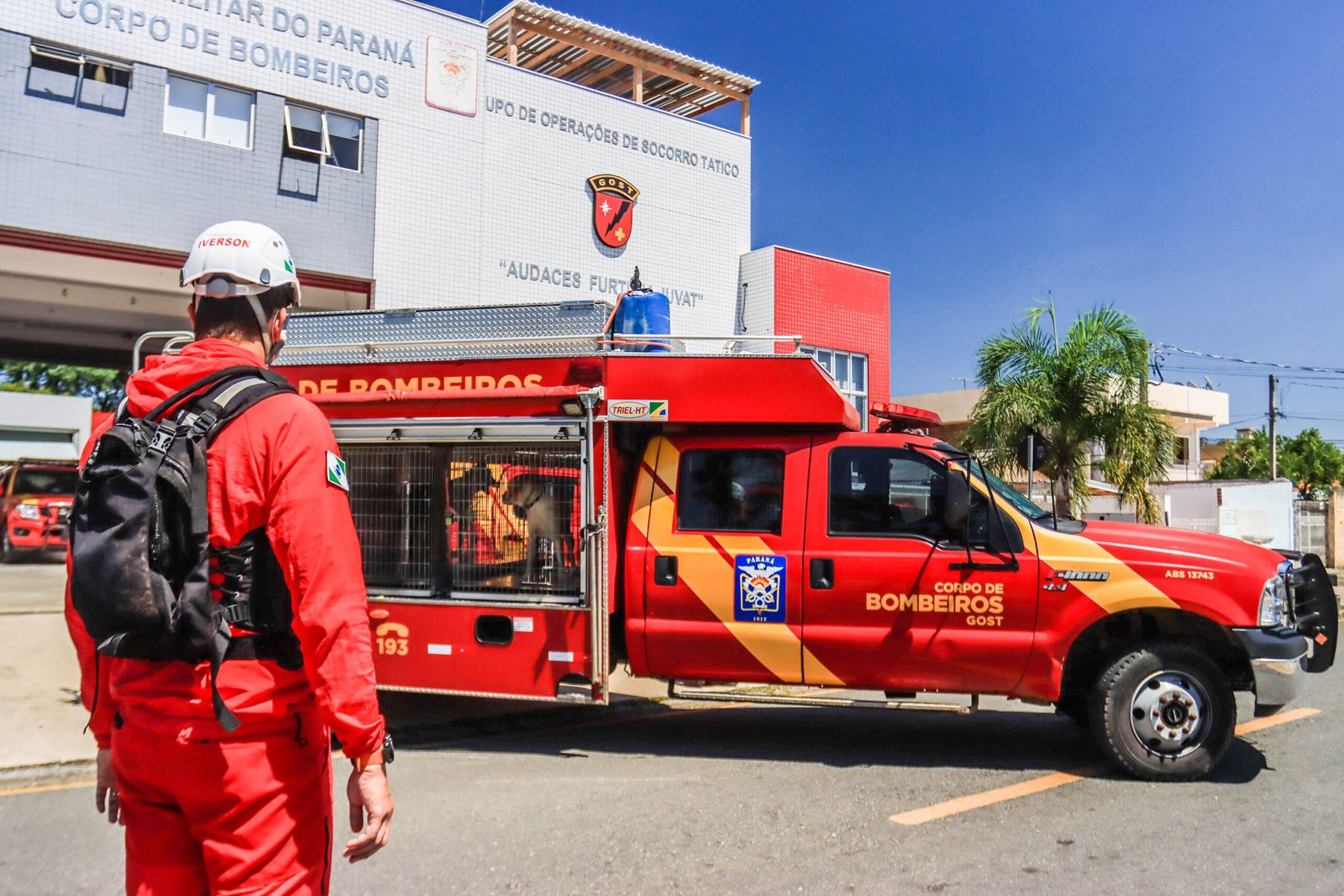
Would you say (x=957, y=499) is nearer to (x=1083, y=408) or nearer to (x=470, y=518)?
(x=470, y=518)

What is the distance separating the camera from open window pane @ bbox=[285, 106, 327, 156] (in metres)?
16.1

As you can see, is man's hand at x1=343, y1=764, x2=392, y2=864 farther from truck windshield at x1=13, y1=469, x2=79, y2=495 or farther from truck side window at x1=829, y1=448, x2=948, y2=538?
truck windshield at x1=13, y1=469, x2=79, y2=495

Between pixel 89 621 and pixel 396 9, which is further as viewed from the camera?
pixel 396 9

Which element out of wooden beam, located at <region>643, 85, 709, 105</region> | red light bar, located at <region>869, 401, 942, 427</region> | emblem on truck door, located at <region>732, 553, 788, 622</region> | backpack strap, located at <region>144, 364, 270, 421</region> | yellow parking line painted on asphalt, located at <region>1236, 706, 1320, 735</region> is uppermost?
wooden beam, located at <region>643, 85, 709, 105</region>

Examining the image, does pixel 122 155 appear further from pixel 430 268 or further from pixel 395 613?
pixel 395 613

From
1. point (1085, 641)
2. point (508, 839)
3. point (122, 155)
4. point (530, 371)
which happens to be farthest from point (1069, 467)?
point (122, 155)

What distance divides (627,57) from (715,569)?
16.8 m

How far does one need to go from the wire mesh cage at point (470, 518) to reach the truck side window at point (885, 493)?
1.61 m

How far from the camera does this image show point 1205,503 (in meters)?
23.2

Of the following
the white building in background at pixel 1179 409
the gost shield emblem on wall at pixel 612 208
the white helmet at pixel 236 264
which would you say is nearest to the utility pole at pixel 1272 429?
the white building in background at pixel 1179 409

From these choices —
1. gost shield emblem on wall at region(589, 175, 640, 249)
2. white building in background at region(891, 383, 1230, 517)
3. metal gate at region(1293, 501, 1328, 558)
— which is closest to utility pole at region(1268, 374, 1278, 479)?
white building in background at region(891, 383, 1230, 517)

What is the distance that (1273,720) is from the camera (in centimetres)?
772

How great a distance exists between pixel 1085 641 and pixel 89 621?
5602 mm

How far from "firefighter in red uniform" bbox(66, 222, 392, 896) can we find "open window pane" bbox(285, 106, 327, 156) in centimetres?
1523
